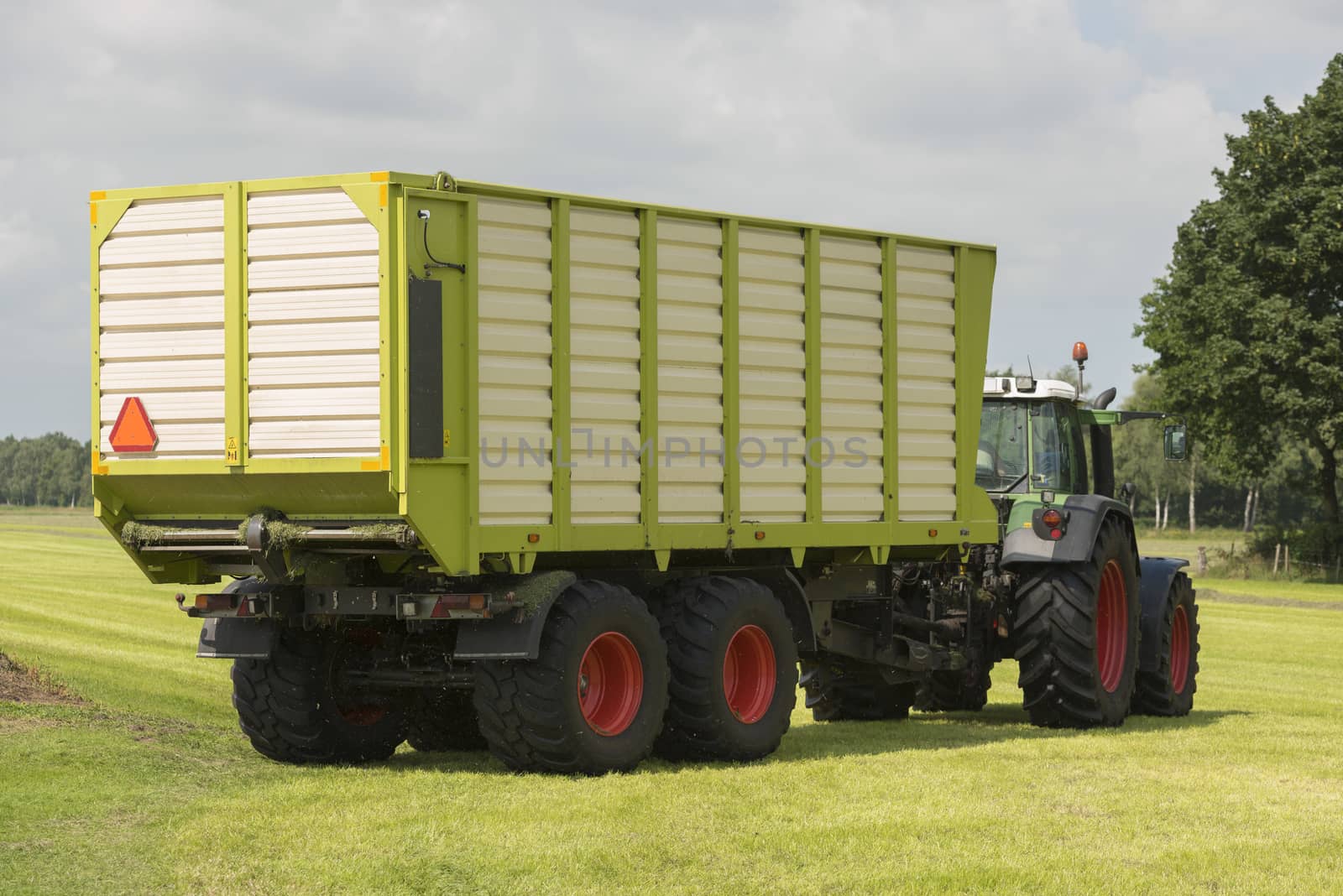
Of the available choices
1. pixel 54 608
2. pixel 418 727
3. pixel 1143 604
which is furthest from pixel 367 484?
pixel 54 608

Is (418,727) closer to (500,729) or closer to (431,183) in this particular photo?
(500,729)

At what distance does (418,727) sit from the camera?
13344 millimetres

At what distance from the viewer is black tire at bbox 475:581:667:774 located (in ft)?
36.1

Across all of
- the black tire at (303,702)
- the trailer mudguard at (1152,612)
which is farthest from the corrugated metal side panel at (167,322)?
the trailer mudguard at (1152,612)

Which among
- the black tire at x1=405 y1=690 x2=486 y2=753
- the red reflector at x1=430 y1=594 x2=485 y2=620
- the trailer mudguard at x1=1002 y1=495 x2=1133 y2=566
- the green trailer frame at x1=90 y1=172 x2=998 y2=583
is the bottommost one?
the black tire at x1=405 y1=690 x2=486 y2=753

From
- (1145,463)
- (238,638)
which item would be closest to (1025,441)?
(238,638)

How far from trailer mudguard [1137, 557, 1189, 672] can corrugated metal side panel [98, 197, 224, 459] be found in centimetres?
946

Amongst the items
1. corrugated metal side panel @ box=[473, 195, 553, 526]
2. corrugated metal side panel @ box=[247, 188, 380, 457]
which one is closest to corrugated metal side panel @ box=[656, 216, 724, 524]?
corrugated metal side panel @ box=[473, 195, 553, 526]

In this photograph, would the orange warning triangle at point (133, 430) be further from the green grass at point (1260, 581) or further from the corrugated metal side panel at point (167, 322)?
the green grass at point (1260, 581)

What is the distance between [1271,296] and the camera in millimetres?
49750

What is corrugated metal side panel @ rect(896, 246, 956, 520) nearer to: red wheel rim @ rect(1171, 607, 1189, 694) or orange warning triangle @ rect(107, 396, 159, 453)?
red wheel rim @ rect(1171, 607, 1189, 694)

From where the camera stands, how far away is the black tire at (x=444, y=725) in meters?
13.0

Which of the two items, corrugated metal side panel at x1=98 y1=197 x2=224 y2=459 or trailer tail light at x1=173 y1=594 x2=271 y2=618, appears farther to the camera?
trailer tail light at x1=173 y1=594 x2=271 y2=618

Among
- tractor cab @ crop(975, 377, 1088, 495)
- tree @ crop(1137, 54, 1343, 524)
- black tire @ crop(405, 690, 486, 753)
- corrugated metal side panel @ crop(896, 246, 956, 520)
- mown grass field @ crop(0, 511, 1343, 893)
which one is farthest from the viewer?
tree @ crop(1137, 54, 1343, 524)
